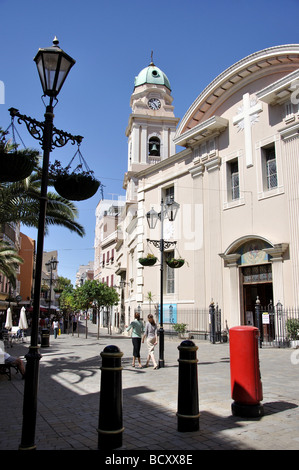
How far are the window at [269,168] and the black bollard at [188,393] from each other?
14.6m

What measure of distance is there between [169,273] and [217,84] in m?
11.3

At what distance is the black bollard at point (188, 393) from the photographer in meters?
4.88

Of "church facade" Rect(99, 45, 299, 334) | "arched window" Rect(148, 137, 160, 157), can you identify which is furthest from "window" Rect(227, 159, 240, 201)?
"arched window" Rect(148, 137, 160, 157)

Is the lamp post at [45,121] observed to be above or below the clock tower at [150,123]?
below

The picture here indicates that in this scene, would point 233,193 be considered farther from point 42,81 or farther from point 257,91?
point 42,81

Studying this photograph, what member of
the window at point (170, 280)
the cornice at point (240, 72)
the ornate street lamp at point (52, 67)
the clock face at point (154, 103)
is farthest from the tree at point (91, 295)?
the ornate street lamp at point (52, 67)

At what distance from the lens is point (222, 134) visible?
21266 millimetres

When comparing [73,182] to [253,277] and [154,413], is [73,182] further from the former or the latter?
→ [253,277]

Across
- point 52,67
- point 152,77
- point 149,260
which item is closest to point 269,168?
point 149,260

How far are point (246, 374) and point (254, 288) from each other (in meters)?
14.4

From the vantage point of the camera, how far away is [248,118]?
1958 cm

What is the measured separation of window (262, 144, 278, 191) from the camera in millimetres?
18266

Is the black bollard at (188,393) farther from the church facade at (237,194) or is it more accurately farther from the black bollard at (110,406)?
the church facade at (237,194)

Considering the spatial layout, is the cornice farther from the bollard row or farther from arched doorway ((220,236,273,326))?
the bollard row
